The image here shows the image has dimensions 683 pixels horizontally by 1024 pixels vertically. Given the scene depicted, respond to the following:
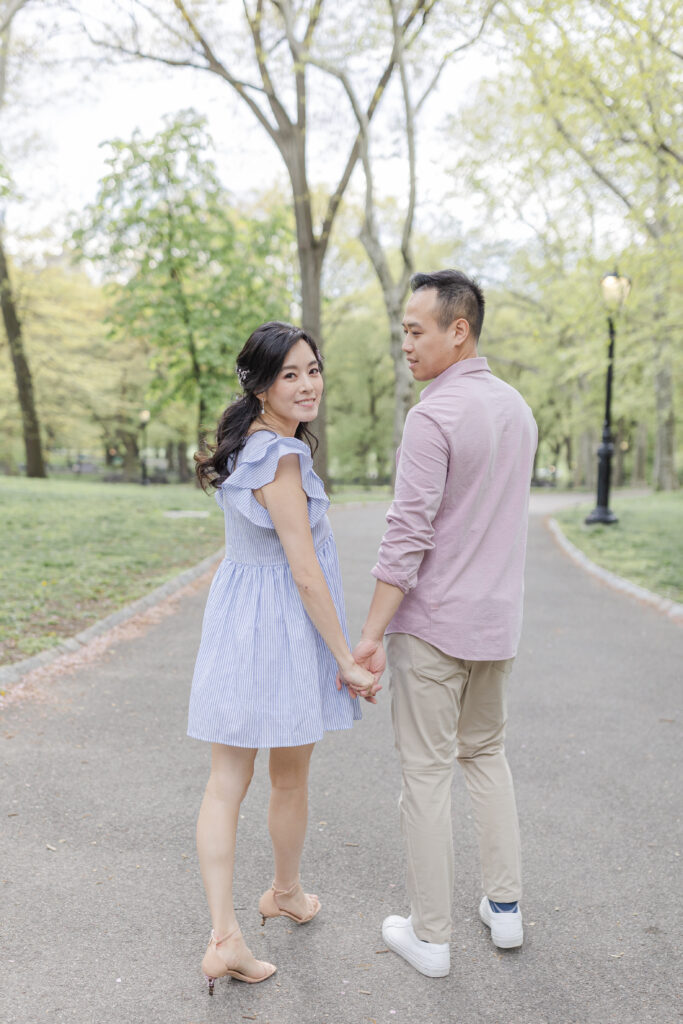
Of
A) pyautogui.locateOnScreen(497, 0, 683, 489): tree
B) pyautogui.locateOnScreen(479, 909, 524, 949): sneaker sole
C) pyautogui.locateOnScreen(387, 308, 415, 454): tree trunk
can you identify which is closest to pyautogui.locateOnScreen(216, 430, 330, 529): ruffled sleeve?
pyautogui.locateOnScreen(479, 909, 524, 949): sneaker sole

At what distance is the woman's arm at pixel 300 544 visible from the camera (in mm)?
2588

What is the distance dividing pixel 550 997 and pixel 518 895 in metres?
0.37

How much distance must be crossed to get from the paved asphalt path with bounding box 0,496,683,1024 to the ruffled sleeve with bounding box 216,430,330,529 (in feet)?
4.66

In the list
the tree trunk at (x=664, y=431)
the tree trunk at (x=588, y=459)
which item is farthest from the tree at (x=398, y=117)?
the tree trunk at (x=588, y=459)

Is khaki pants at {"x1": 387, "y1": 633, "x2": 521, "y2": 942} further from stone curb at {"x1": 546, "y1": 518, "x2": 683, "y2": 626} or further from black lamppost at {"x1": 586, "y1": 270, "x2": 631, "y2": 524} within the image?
black lamppost at {"x1": 586, "y1": 270, "x2": 631, "y2": 524}

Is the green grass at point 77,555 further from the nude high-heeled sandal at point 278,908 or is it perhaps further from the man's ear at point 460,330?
the man's ear at point 460,330

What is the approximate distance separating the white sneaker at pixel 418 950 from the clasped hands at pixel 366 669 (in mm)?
807

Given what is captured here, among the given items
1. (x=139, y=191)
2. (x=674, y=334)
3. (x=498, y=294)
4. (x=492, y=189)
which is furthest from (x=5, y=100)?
(x=498, y=294)

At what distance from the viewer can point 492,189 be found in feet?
57.1

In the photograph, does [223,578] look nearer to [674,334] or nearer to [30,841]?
[30,841]

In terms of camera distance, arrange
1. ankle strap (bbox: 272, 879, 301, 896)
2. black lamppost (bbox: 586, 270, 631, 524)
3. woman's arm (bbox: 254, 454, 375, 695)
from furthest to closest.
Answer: black lamppost (bbox: 586, 270, 631, 524) → ankle strap (bbox: 272, 879, 301, 896) → woman's arm (bbox: 254, 454, 375, 695)

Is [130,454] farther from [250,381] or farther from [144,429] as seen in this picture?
[250,381]

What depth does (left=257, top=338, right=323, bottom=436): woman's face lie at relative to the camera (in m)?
2.71

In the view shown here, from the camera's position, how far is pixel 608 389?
16.2 m
